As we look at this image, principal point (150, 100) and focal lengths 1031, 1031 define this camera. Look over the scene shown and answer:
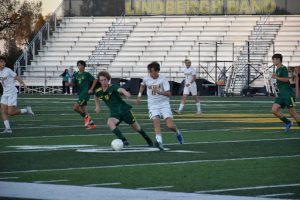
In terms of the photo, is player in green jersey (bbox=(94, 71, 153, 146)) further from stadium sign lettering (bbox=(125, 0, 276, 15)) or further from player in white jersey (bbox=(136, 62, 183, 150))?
stadium sign lettering (bbox=(125, 0, 276, 15))

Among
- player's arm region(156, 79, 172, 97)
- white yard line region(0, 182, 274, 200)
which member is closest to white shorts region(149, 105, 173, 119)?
player's arm region(156, 79, 172, 97)

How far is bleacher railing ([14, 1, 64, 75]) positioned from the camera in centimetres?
6209

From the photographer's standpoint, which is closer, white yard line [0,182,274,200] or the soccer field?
white yard line [0,182,274,200]

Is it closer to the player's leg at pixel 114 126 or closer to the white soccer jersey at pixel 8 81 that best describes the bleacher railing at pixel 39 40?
the white soccer jersey at pixel 8 81

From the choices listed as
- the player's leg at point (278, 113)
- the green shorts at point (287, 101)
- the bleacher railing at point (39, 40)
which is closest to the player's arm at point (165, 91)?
the player's leg at point (278, 113)

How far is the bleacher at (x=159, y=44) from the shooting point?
57.6 meters

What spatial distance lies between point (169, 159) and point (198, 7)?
47980 mm

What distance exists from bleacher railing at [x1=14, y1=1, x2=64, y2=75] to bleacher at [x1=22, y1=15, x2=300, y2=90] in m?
0.38

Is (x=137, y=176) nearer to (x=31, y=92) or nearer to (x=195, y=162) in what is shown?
(x=195, y=162)

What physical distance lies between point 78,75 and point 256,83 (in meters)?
30.1

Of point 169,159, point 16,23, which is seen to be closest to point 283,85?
point 169,159

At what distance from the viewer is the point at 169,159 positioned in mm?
15672

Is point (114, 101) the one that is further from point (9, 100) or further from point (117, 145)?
point (9, 100)

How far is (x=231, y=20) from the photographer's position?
2415 inches
